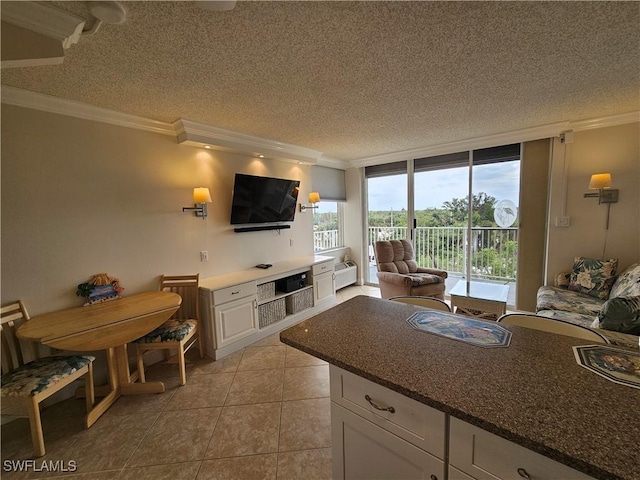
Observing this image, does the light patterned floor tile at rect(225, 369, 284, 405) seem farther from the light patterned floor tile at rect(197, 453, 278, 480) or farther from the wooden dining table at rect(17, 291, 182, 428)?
the wooden dining table at rect(17, 291, 182, 428)

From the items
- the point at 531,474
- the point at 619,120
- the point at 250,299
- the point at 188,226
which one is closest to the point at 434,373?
the point at 531,474

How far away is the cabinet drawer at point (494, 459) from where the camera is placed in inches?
26.0

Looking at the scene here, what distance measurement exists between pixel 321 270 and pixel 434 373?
3.02 meters

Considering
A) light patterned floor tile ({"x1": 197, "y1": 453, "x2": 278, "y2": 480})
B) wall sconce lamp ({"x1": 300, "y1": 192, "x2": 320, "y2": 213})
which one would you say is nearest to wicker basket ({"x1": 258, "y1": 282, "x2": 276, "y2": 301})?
wall sconce lamp ({"x1": 300, "y1": 192, "x2": 320, "y2": 213})

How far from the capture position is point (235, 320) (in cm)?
280

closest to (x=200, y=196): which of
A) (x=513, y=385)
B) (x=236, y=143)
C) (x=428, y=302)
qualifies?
(x=236, y=143)

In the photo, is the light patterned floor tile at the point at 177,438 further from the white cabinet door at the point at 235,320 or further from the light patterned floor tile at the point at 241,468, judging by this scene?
the white cabinet door at the point at 235,320

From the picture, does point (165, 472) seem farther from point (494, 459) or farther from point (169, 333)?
point (494, 459)

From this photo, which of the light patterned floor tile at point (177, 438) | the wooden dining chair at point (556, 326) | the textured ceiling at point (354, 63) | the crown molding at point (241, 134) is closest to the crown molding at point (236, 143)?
the crown molding at point (241, 134)

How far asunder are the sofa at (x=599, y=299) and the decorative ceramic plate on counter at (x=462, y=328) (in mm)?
1208

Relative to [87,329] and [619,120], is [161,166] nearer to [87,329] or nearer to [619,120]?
[87,329]

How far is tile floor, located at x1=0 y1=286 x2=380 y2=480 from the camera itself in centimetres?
155

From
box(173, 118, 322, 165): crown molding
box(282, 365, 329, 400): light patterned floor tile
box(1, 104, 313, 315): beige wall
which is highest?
box(173, 118, 322, 165): crown molding

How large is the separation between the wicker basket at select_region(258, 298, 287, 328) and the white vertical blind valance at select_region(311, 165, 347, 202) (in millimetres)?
2080
